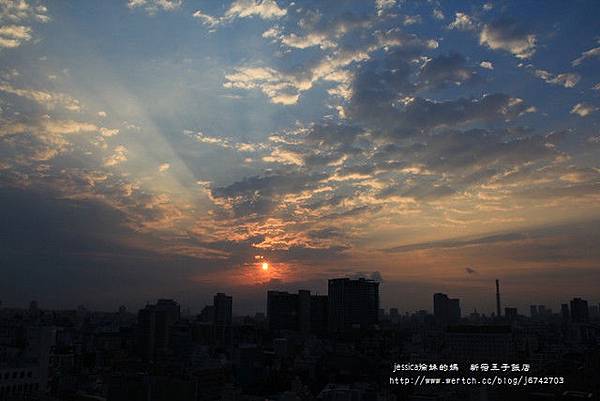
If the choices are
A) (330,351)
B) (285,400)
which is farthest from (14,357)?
(330,351)

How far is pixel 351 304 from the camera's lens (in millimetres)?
85188

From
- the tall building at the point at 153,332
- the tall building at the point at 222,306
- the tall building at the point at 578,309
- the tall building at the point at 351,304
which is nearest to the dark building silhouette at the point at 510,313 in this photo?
the tall building at the point at 578,309

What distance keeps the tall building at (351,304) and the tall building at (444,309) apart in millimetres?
35152

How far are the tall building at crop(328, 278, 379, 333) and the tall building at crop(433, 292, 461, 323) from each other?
3515 cm

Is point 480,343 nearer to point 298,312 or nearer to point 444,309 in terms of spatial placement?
point 298,312

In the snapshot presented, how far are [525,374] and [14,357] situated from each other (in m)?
24.5

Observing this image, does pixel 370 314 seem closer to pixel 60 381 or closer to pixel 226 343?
pixel 226 343

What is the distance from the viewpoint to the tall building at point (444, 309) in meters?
116

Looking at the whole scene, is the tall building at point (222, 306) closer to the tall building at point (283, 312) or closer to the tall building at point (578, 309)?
the tall building at point (283, 312)

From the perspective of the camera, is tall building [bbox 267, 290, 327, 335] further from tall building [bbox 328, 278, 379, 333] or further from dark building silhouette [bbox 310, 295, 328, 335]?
tall building [bbox 328, 278, 379, 333]

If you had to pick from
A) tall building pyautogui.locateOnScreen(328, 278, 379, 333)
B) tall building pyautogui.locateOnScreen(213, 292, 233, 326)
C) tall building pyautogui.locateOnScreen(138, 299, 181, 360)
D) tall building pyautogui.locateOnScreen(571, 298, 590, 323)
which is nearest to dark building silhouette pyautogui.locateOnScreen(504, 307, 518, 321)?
tall building pyautogui.locateOnScreen(571, 298, 590, 323)

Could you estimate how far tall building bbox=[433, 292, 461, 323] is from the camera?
116125 millimetres

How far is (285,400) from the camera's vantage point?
2586 centimetres

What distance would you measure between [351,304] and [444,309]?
42.3m
